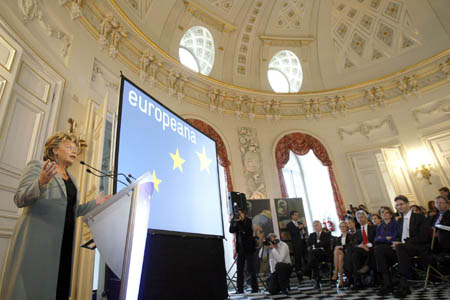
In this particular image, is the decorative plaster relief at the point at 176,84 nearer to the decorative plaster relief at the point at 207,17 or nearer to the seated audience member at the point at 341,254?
the decorative plaster relief at the point at 207,17

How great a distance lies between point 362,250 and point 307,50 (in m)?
8.79

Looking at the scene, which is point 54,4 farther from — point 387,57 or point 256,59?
point 387,57

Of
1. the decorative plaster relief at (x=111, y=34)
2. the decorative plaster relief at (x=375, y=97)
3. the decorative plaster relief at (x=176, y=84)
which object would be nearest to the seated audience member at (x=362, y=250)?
the decorative plaster relief at (x=176, y=84)

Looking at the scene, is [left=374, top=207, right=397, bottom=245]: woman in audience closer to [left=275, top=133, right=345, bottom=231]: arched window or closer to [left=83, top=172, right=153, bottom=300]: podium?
[left=83, top=172, right=153, bottom=300]: podium

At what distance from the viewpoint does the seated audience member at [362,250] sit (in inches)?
156

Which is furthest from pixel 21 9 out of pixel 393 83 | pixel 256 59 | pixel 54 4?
pixel 393 83

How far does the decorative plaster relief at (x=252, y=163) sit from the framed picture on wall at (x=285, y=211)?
2.05 feet

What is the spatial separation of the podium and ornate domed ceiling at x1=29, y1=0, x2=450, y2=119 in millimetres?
6442

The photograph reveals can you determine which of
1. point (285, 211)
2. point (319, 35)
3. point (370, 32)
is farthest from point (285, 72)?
point (285, 211)

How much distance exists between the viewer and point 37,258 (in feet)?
4.14

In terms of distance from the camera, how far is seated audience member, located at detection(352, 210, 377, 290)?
13.0 feet

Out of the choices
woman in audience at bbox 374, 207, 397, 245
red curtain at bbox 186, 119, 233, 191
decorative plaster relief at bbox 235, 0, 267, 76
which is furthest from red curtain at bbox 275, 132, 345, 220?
woman in audience at bbox 374, 207, 397, 245

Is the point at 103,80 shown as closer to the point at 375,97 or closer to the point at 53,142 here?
the point at 53,142

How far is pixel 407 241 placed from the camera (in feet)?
11.7
